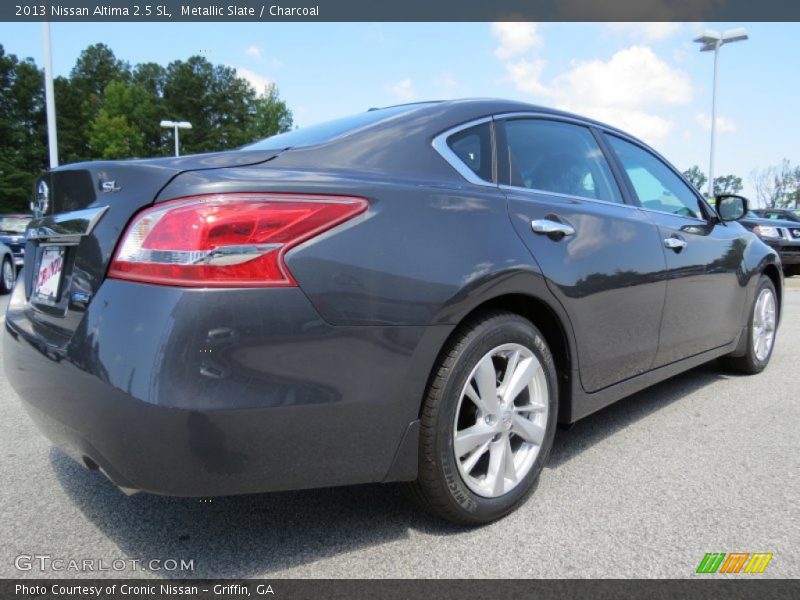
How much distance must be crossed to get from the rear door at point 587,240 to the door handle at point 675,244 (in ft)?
0.29

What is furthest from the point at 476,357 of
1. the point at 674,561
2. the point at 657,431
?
the point at 657,431

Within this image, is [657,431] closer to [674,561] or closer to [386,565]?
[674,561]

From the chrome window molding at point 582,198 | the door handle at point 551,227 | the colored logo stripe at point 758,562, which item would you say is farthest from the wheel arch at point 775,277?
the colored logo stripe at point 758,562

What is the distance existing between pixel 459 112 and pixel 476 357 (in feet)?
3.17

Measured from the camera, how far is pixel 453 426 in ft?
6.63

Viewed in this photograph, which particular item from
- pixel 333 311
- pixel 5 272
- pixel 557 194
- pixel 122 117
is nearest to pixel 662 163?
pixel 557 194

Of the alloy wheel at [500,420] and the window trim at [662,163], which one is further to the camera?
the window trim at [662,163]

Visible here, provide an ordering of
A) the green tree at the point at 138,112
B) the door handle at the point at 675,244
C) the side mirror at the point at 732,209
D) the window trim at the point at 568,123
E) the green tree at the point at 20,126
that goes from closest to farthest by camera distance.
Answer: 1. the window trim at the point at 568,123
2. the door handle at the point at 675,244
3. the side mirror at the point at 732,209
4. the green tree at the point at 20,126
5. the green tree at the point at 138,112

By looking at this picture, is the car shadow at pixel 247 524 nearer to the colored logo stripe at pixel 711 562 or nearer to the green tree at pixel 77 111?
the colored logo stripe at pixel 711 562

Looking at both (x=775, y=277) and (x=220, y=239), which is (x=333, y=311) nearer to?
(x=220, y=239)

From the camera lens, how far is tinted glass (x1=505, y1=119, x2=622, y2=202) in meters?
2.54

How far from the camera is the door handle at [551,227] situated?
2.33m

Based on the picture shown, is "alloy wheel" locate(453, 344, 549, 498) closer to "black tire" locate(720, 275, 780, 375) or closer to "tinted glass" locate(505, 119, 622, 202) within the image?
"tinted glass" locate(505, 119, 622, 202)

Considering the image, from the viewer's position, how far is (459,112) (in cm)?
239
